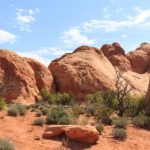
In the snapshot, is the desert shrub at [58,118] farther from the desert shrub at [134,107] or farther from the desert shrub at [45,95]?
the desert shrub at [45,95]

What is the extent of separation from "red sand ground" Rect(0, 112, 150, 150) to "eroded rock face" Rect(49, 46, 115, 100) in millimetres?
22904

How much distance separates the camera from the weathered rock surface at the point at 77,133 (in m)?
14.0

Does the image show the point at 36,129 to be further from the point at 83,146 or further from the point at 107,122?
the point at 107,122

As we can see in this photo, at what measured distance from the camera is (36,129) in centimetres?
1573

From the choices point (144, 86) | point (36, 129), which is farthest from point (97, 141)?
point (144, 86)

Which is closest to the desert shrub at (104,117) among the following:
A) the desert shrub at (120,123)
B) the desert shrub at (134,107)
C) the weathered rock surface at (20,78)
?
the desert shrub at (120,123)

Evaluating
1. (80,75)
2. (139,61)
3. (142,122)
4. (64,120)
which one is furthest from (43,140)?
(139,61)

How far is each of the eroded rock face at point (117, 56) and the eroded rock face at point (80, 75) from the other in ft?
23.9

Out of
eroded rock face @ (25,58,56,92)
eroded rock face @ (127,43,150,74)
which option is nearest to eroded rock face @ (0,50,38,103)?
eroded rock face @ (25,58,56,92)

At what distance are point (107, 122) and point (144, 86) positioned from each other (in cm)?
3266

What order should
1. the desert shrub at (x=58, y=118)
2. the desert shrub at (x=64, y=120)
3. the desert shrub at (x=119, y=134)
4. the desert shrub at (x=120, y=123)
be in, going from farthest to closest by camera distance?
the desert shrub at (x=120, y=123) < the desert shrub at (x=58, y=118) < the desert shrub at (x=64, y=120) < the desert shrub at (x=119, y=134)

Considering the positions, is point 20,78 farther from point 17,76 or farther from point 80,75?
point 80,75

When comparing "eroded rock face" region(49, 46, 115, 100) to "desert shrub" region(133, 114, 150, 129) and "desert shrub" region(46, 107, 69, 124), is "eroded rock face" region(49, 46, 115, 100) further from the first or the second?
"desert shrub" region(46, 107, 69, 124)

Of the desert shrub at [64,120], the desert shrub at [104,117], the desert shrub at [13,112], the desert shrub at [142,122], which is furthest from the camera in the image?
the desert shrub at [13,112]
